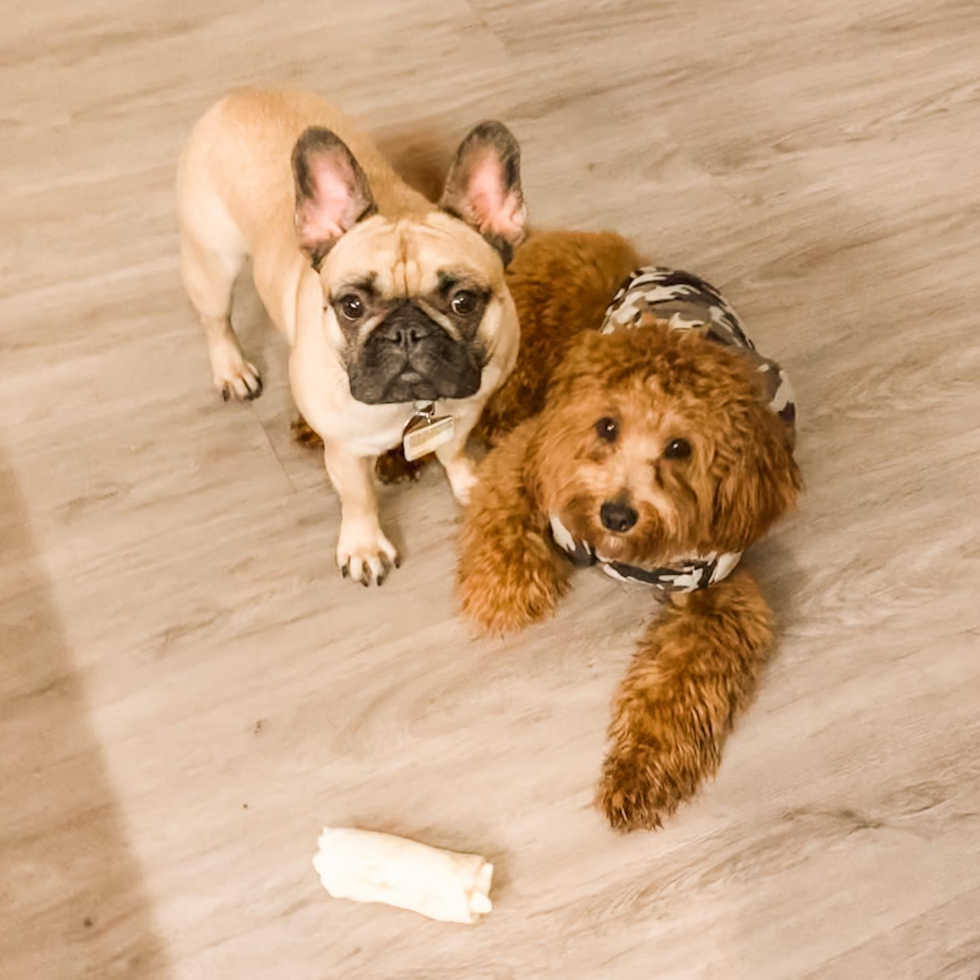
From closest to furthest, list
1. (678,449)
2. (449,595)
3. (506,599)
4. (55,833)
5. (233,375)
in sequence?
1. (678,449)
2. (55,833)
3. (506,599)
4. (449,595)
5. (233,375)

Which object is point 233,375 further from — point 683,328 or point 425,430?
point 683,328

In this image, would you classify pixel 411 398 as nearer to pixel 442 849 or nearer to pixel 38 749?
pixel 442 849

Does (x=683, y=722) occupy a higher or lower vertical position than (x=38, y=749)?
higher

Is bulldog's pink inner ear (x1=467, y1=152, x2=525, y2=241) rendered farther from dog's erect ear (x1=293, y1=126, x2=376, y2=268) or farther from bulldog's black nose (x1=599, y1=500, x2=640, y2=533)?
bulldog's black nose (x1=599, y1=500, x2=640, y2=533)

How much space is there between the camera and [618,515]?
1498mm

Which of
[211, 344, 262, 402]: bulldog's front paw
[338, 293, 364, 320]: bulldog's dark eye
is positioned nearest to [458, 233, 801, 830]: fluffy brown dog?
[338, 293, 364, 320]: bulldog's dark eye

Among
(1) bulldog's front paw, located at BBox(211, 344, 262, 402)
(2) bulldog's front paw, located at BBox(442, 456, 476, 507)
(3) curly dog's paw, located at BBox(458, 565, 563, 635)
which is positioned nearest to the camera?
(3) curly dog's paw, located at BBox(458, 565, 563, 635)

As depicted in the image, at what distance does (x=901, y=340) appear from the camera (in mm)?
Result: 2279

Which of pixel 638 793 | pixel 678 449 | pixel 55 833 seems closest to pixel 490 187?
pixel 678 449

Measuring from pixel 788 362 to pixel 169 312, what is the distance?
135cm

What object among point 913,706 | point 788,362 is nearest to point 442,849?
point 913,706

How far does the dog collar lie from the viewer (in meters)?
1.67

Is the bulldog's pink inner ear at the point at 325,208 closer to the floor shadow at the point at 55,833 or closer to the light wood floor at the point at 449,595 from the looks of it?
the light wood floor at the point at 449,595

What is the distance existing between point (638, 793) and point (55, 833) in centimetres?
96
